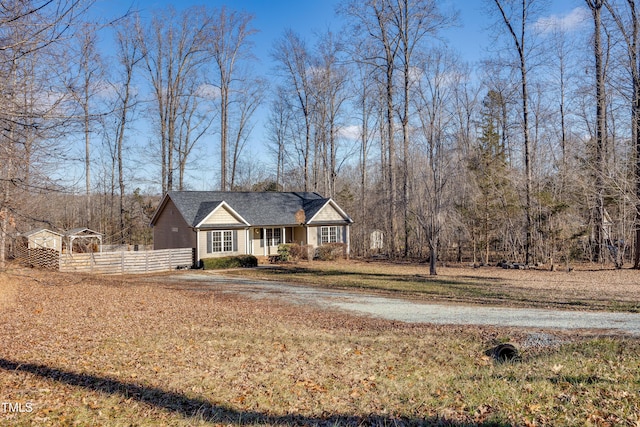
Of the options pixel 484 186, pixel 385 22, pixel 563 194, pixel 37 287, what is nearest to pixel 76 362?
pixel 37 287

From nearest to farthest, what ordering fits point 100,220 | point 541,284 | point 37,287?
point 37,287
point 541,284
point 100,220

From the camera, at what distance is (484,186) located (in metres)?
23.7

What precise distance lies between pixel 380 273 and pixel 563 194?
10.9 m

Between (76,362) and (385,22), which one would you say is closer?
(76,362)

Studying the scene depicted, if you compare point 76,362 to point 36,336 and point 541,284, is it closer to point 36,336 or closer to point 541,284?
point 36,336

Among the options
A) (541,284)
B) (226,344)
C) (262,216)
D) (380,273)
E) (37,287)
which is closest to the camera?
(226,344)

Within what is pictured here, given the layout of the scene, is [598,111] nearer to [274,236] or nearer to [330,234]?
[330,234]

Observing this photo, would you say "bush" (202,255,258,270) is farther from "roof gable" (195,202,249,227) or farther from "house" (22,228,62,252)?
"house" (22,228,62,252)

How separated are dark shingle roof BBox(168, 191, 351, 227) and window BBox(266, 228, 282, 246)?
0.92 m

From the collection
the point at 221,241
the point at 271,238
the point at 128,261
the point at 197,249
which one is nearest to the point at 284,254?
the point at 271,238

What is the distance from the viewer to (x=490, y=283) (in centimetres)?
1680

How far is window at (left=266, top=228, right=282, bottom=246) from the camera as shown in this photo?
28875mm

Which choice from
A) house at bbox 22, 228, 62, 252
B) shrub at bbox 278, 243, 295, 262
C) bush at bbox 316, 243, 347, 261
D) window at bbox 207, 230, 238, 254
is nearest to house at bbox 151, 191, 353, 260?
window at bbox 207, 230, 238, 254

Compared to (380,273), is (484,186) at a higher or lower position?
higher
